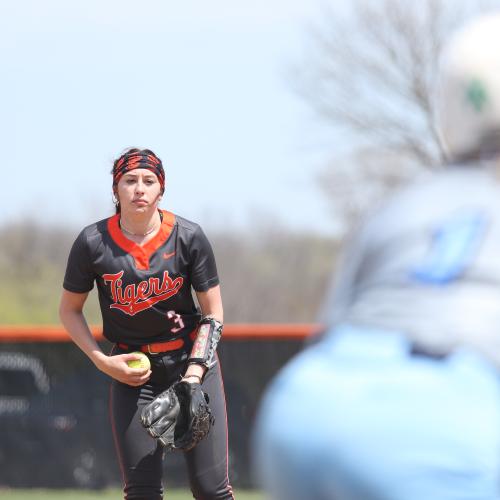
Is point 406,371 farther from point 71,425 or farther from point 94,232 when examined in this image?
point 71,425

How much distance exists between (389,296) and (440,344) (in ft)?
0.51

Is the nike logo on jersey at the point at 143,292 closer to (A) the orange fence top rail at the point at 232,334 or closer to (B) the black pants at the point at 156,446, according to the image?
(B) the black pants at the point at 156,446

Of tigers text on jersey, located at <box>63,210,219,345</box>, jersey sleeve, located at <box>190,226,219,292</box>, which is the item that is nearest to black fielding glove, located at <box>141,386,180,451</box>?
tigers text on jersey, located at <box>63,210,219,345</box>

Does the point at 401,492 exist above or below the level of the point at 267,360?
above

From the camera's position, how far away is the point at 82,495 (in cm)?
1159

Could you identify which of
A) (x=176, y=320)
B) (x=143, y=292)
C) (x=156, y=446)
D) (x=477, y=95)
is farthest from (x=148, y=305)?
(x=477, y=95)

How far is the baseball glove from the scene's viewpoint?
5.45m

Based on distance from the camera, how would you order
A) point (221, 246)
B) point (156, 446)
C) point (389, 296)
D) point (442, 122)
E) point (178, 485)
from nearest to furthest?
point (389, 296), point (442, 122), point (156, 446), point (178, 485), point (221, 246)

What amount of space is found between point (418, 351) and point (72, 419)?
9916mm

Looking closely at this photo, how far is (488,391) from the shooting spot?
2.23m

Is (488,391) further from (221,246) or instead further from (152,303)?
(221,246)

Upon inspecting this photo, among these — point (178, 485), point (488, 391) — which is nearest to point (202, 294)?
point (488, 391)

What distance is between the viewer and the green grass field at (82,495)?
1125cm

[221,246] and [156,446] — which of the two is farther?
[221,246]
